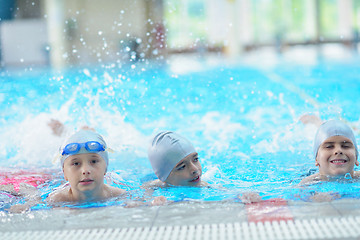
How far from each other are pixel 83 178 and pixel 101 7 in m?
19.4

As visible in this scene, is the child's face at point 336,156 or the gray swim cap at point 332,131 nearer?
the child's face at point 336,156

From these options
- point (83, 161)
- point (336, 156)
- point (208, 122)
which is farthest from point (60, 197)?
point (208, 122)

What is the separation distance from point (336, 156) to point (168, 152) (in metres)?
1.29

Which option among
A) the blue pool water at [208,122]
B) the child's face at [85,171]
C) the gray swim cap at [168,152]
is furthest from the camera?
the blue pool water at [208,122]

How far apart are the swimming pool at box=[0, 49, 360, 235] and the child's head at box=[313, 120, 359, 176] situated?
0.14 meters

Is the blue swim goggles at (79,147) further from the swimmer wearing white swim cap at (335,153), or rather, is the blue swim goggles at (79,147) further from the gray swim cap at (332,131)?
the gray swim cap at (332,131)

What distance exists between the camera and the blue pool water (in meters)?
4.85

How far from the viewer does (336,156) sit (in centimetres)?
405

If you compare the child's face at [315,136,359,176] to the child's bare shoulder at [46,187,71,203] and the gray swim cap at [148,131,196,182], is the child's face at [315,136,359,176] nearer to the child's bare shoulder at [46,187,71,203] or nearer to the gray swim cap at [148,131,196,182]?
the gray swim cap at [148,131,196,182]

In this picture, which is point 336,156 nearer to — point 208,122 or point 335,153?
point 335,153

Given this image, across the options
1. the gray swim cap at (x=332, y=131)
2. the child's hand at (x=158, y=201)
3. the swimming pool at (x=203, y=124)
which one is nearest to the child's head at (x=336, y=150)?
the gray swim cap at (x=332, y=131)

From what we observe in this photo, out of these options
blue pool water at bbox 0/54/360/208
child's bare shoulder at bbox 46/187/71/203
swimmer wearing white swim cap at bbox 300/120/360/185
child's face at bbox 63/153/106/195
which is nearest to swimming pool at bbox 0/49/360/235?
blue pool water at bbox 0/54/360/208

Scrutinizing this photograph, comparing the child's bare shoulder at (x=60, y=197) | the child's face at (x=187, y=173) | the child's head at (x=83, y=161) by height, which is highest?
the child's head at (x=83, y=161)

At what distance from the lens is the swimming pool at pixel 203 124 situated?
13.4 ft
